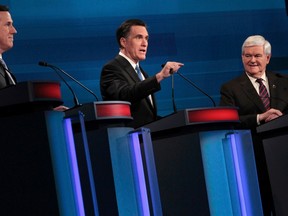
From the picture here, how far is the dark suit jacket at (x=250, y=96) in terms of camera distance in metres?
5.23

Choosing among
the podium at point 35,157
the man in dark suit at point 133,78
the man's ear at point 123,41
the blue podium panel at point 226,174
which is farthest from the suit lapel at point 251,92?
the podium at point 35,157

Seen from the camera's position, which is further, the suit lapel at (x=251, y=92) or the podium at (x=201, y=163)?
the suit lapel at (x=251, y=92)

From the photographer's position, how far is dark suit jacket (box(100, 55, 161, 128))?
4301mm

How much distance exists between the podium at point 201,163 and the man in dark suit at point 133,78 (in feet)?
1.38

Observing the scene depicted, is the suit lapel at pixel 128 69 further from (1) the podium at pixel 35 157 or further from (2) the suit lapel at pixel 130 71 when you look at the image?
(1) the podium at pixel 35 157

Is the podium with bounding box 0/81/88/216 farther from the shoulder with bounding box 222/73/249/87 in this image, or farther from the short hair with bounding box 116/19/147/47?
the shoulder with bounding box 222/73/249/87

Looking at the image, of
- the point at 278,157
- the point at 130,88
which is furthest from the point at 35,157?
the point at 278,157

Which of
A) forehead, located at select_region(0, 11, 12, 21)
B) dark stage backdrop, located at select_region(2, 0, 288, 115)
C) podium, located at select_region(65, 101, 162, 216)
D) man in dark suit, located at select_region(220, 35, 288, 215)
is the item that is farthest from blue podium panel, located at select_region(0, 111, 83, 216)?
dark stage backdrop, located at select_region(2, 0, 288, 115)

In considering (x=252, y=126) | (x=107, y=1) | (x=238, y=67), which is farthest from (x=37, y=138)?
(x=238, y=67)

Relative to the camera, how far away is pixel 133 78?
4.66m

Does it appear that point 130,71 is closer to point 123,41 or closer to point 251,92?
point 123,41

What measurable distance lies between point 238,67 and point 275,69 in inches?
13.7

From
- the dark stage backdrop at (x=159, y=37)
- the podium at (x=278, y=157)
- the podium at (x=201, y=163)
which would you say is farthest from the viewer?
the dark stage backdrop at (x=159, y=37)

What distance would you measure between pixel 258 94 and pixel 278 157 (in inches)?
32.5
